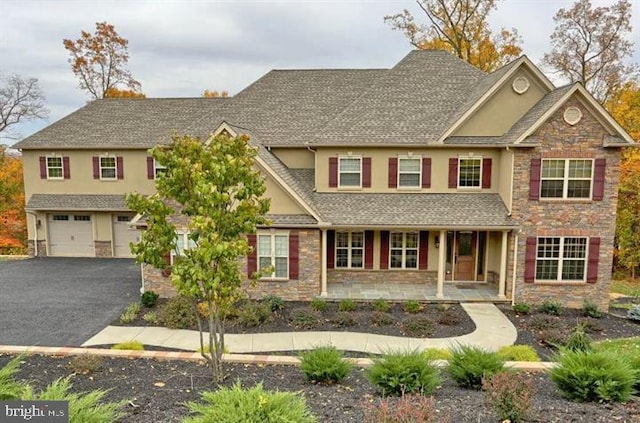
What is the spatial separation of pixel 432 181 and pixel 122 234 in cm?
1510

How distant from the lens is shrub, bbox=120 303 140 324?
40.1 feet

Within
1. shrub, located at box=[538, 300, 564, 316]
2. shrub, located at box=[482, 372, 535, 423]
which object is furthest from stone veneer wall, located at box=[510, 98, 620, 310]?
shrub, located at box=[482, 372, 535, 423]

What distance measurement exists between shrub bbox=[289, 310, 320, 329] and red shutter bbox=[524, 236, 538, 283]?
720cm

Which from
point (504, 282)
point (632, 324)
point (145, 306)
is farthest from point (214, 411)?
point (632, 324)

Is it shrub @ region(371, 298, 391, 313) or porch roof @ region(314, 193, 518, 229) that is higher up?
porch roof @ region(314, 193, 518, 229)

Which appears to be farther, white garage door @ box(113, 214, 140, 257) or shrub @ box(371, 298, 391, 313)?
white garage door @ box(113, 214, 140, 257)

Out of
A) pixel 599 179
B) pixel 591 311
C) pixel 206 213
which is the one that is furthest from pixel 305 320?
pixel 599 179

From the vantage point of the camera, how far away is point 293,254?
14.4 meters

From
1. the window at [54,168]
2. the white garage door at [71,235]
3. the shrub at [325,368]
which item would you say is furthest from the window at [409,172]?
the window at [54,168]

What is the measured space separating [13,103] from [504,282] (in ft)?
108

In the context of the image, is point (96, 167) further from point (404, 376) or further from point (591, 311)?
point (591, 311)

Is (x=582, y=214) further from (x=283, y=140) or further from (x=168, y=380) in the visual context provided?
(x=168, y=380)

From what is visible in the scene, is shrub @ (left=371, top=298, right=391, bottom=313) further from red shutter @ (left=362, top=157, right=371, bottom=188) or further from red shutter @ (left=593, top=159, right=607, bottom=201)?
red shutter @ (left=593, top=159, right=607, bottom=201)

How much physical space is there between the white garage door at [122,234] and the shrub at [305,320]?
1211 cm
